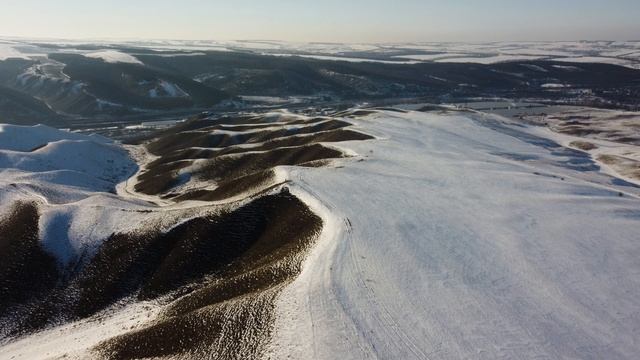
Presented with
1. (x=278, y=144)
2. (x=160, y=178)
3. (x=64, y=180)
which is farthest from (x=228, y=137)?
(x=64, y=180)

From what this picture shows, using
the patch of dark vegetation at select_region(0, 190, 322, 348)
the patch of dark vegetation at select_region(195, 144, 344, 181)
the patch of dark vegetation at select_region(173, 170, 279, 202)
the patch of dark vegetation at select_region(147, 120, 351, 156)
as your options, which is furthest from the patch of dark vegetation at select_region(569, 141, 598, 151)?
the patch of dark vegetation at select_region(0, 190, 322, 348)

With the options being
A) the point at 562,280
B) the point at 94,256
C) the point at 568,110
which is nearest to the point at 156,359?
the point at 94,256

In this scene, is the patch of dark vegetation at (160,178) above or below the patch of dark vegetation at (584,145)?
below

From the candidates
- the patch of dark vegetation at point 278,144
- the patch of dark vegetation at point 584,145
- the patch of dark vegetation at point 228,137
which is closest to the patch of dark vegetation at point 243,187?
the patch of dark vegetation at point 278,144

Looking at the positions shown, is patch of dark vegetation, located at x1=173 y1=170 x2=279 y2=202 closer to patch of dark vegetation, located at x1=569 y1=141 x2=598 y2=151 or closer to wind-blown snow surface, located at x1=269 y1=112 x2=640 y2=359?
wind-blown snow surface, located at x1=269 y1=112 x2=640 y2=359

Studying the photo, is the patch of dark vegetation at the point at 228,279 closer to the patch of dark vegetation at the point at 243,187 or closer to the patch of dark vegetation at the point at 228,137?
the patch of dark vegetation at the point at 243,187

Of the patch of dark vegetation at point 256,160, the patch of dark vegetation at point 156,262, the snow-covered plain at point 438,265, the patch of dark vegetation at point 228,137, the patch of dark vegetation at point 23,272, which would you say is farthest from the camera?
the patch of dark vegetation at point 228,137

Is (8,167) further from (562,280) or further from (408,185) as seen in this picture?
(562,280)
